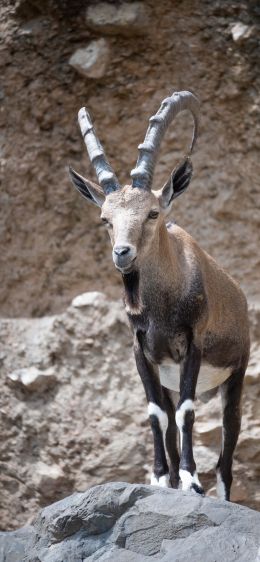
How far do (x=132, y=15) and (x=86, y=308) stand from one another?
3.85 metres

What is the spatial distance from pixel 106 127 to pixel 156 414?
5.80 meters

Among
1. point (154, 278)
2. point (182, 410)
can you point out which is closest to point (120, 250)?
point (154, 278)

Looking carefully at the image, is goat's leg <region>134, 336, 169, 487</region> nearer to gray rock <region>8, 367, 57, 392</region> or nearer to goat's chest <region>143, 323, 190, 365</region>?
goat's chest <region>143, 323, 190, 365</region>

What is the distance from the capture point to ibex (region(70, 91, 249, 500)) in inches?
353

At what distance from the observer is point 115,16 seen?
1341 cm

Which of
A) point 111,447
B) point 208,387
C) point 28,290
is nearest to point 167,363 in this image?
point 208,387

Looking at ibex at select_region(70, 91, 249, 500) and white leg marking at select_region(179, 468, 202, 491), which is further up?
ibex at select_region(70, 91, 249, 500)

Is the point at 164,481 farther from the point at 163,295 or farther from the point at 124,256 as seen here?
the point at 124,256

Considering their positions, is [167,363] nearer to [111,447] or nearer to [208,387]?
[208,387]

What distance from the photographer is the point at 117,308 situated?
13836mm

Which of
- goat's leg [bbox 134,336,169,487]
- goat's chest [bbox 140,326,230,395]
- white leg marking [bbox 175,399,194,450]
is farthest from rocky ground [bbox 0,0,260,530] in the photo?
white leg marking [bbox 175,399,194,450]

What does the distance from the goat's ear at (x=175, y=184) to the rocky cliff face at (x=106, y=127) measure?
13.2ft

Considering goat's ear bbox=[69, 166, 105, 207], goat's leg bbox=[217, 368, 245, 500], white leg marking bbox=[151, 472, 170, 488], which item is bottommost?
goat's leg bbox=[217, 368, 245, 500]

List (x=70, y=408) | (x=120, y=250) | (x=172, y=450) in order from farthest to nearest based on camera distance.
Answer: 1. (x=70, y=408)
2. (x=172, y=450)
3. (x=120, y=250)
